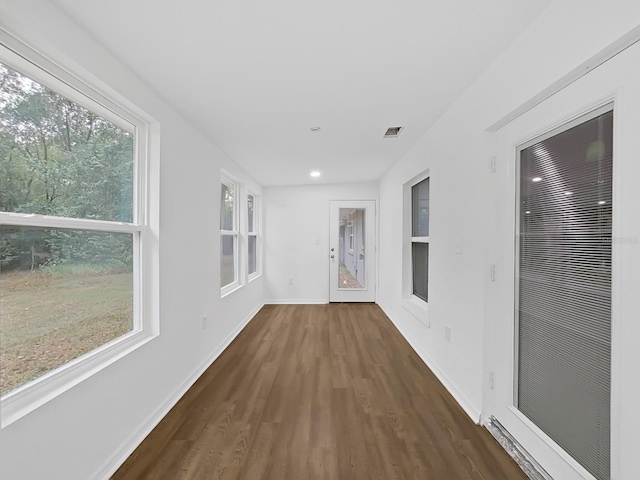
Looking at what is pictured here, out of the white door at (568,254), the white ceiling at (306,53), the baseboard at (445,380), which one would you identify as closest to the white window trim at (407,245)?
the baseboard at (445,380)

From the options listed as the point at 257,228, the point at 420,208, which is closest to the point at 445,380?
the point at 420,208

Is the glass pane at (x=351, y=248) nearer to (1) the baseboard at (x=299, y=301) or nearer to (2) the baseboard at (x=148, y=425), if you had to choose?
(1) the baseboard at (x=299, y=301)

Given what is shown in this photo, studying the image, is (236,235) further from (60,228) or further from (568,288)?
(568,288)

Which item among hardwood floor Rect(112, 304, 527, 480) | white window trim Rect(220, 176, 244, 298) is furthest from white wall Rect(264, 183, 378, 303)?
hardwood floor Rect(112, 304, 527, 480)

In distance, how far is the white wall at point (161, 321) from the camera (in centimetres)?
123

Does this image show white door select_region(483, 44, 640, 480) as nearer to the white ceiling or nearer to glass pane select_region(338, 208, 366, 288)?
the white ceiling

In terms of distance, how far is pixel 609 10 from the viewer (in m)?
1.11

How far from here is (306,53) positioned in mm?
1661

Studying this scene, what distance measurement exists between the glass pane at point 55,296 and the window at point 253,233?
3.24 m

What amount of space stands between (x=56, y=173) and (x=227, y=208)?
2.58 meters

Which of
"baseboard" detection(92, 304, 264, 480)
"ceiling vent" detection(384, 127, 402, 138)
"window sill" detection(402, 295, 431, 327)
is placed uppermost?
Result: "ceiling vent" detection(384, 127, 402, 138)

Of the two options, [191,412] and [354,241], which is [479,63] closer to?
[191,412]

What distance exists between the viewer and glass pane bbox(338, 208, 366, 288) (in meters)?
5.74

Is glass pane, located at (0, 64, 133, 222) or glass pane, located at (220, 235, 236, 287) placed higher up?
glass pane, located at (0, 64, 133, 222)
